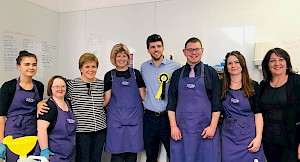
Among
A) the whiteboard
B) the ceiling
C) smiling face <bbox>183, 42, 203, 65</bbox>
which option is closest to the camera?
smiling face <bbox>183, 42, 203, 65</bbox>

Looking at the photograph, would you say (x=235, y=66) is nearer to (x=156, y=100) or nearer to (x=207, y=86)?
(x=207, y=86)

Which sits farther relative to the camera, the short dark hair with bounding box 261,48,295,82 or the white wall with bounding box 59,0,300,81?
the white wall with bounding box 59,0,300,81

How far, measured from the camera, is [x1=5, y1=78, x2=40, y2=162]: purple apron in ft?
6.46

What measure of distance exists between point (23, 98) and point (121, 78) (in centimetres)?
75

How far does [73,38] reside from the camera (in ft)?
11.1

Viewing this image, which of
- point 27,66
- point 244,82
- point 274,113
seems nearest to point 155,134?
point 244,82

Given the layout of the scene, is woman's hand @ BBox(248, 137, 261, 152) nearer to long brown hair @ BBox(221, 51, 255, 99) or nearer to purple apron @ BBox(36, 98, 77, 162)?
long brown hair @ BBox(221, 51, 255, 99)

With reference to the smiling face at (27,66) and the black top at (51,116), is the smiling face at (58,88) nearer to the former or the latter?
the black top at (51,116)

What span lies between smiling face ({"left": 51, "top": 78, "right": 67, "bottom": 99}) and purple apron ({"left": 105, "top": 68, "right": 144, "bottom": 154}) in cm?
43

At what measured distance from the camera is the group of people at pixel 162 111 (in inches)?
72.4

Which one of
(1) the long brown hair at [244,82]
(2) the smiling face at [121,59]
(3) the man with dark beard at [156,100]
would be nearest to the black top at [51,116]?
(2) the smiling face at [121,59]

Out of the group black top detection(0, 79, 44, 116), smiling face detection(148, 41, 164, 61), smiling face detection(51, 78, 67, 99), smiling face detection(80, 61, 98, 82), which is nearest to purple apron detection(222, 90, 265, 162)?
smiling face detection(148, 41, 164, 61)

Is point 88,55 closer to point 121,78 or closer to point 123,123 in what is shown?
point 121,78

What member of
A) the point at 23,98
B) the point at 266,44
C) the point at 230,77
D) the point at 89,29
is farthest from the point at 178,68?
the point at 89,29
